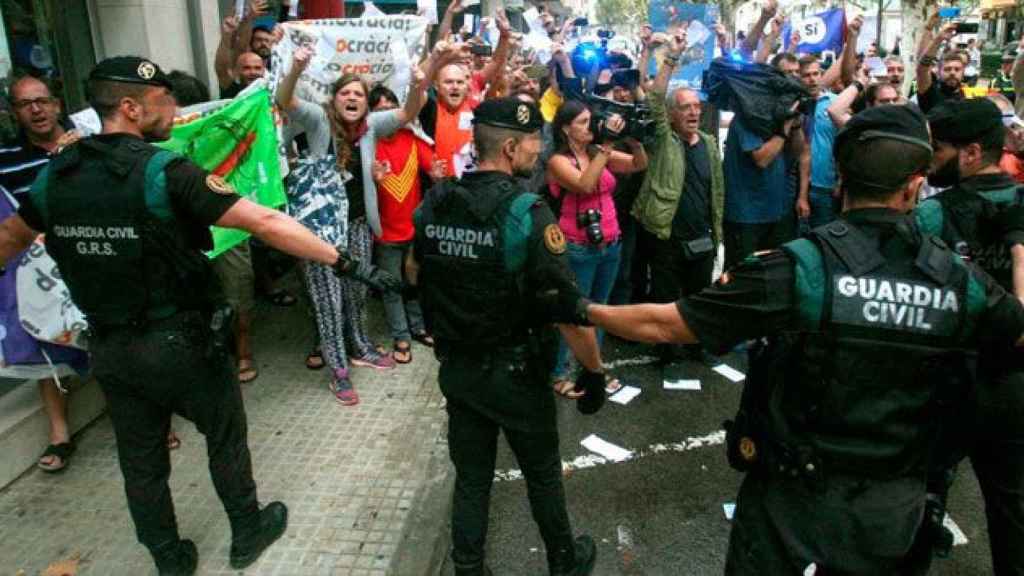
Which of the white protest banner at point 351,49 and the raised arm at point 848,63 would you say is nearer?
the white protest banner at point 351,49

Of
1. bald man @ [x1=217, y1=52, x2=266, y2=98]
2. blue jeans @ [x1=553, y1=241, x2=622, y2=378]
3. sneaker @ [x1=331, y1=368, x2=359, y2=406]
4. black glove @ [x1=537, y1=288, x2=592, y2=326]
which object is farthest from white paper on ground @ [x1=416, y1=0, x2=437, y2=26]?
black glove @ [x1=537, y1=288, x2=592, y2=326]

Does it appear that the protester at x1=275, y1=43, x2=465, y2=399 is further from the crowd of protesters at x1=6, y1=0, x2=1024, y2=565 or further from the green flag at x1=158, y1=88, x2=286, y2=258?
the green flag at x1=158, y1=88, x2=286, y2=258

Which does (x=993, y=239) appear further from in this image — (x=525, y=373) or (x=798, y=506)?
(x=525, y=373)

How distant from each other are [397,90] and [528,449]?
353 centimetres

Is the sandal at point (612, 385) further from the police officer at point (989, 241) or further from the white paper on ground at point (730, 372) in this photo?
the police officer at point (989, 241)

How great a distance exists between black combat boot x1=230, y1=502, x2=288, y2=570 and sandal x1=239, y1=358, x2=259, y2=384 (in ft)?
5.94

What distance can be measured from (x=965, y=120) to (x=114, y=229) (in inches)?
136

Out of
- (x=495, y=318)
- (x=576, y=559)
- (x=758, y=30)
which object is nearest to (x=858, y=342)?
(x=495, y=318)

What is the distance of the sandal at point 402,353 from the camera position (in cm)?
556

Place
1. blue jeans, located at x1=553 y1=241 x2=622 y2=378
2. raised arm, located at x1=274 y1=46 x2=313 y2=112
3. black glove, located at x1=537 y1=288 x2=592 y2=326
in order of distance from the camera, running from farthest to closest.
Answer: blue jeans, located at x1=553 y1=241 x2=622 y2=378 < raised arm, located at x1=274 y1=46 x2=313 y2=112 < black glove, located at x1=537 y1=288 x2=592 y2=326

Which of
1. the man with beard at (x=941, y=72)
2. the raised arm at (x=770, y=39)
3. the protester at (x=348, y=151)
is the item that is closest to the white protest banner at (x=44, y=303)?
the protester at (x=348, y=151)

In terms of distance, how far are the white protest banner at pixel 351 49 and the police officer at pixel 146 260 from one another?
6.78ft

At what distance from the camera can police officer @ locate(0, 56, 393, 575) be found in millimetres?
2730

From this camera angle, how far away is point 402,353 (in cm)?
559
